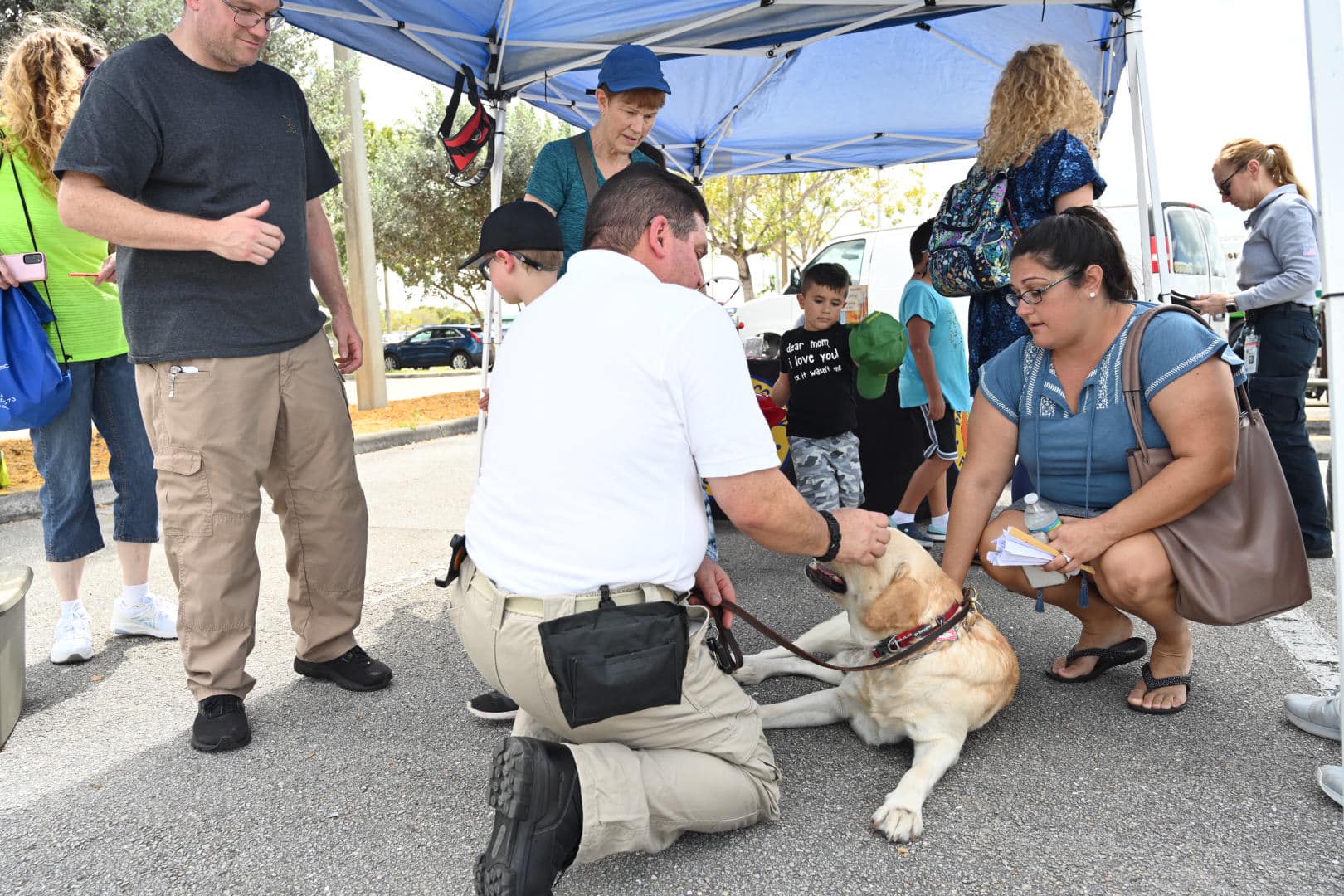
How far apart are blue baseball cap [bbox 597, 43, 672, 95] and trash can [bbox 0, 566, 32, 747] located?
249cm

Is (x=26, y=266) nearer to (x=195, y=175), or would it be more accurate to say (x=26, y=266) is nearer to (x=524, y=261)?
(x=195, y=175)

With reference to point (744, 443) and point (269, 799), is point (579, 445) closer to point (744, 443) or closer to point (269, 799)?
point (744, 443)

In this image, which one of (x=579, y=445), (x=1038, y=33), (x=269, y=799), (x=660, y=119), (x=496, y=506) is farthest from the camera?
(x=660, y=119)

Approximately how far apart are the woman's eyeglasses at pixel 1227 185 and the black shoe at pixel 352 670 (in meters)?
4.70

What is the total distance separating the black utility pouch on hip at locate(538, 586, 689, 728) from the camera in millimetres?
1780

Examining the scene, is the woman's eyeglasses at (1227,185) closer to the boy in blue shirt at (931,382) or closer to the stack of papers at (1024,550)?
the boy in blue shirt at (931,382)

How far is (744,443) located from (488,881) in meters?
0.99

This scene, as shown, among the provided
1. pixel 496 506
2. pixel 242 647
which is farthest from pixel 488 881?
pixel 242 647

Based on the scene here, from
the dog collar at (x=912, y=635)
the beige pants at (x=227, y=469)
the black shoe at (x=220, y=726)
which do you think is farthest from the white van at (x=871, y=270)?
the black shoe at (x=220, y=726)

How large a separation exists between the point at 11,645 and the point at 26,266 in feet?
4.25

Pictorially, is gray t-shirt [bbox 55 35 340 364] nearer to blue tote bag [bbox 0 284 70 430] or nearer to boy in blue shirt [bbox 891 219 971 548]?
blue tote bag [bbox 0 284 70 430]

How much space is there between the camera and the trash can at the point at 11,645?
2.62 m

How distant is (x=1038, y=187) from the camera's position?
10.9ft

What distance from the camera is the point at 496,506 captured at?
2014mm
